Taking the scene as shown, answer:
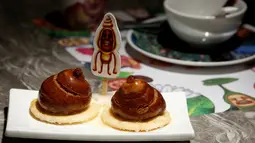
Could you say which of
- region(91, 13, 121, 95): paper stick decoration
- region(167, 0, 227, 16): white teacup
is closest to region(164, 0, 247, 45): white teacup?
region(167, 0, 227, 16): white teacup

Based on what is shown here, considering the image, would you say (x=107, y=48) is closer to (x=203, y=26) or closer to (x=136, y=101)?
(x=136, y=101)

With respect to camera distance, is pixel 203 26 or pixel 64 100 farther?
pixel 203 26

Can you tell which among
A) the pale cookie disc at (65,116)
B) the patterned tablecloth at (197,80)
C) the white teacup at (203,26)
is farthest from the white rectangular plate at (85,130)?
the white teacup at (203,26)

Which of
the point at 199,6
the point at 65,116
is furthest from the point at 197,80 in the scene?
the point at 65,116

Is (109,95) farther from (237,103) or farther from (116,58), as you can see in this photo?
(237,103)

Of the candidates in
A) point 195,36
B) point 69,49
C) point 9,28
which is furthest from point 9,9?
point 195,36

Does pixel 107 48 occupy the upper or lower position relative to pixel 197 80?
upper

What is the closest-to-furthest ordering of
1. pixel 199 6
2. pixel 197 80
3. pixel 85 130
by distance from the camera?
pixel 85 130
pixel 197 80
pixel 199 6
